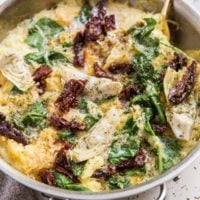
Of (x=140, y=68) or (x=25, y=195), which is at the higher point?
(x=140, y=68)

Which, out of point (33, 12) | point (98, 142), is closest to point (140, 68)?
point (98, 142)

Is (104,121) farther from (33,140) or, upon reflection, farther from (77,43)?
(77,43)

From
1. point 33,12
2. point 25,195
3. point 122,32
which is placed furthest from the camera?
point 33,12

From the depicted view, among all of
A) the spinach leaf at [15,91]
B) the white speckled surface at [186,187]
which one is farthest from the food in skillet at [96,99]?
the white speckled surface at [186,187]

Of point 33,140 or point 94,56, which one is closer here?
point 33,140

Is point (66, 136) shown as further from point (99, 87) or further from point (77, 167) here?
point (99, 87)

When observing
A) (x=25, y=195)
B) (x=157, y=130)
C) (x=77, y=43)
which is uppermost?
(x=77, y=43)

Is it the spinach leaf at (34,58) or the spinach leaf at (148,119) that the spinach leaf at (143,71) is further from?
the spinach leaf at (34,58)
